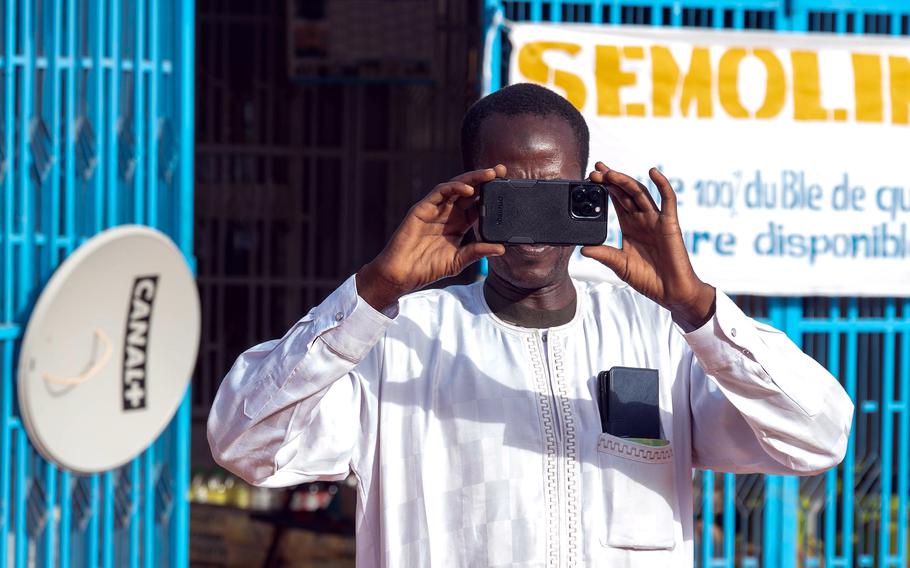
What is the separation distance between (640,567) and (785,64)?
8.23ft

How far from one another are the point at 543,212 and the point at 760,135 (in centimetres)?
233

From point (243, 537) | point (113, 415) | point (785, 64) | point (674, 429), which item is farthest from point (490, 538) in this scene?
point (243, 537)

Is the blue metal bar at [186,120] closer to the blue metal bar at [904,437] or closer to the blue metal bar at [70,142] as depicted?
the blue metal bar at [70,142]

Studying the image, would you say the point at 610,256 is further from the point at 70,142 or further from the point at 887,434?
the point at 887,434

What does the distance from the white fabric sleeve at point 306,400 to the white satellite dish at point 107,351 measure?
1818 millimetres

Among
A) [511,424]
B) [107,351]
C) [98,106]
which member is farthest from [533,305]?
[98,106]

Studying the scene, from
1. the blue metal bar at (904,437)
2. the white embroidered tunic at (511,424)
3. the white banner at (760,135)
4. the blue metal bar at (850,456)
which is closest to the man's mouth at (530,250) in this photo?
the white embroidered tunic at (511,424)

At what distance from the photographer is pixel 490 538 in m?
1.97

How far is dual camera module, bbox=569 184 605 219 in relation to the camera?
6.10 ft

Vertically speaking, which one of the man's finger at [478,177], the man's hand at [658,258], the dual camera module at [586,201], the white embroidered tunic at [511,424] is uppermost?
the man's finger at [478,177]

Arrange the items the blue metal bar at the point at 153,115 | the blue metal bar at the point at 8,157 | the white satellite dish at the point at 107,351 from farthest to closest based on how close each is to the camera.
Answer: the blue metal bar at the point at 153,115 → the blue metal bar at the point at 8,157 → the white satellite dish at the point at 107,351

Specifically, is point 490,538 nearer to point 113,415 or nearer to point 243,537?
point 113,415

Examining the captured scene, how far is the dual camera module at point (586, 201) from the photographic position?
1859 mm

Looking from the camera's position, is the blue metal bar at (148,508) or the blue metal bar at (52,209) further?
the blue metal bar at (148,508)
